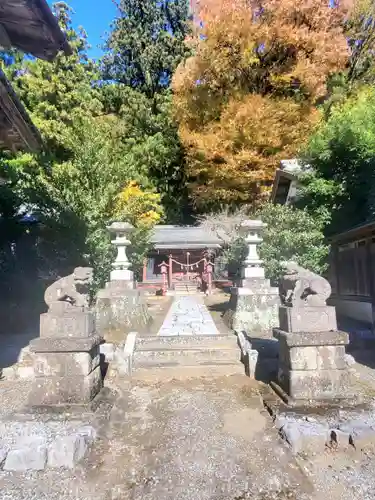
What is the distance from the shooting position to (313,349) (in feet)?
16.9

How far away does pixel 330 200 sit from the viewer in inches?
472

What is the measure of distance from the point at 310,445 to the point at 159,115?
87.7ft

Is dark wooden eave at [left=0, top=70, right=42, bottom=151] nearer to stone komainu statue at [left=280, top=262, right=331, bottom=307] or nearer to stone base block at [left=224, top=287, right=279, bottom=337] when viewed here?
stone komainu statue at [left=280, top=262, right=331, bottom=307]

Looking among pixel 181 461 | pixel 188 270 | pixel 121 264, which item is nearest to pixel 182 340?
pixel 121 264

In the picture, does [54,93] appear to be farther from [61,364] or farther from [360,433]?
[360,433]

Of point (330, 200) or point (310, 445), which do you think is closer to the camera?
point (310, 445)

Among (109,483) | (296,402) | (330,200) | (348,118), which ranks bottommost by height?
(109,483)

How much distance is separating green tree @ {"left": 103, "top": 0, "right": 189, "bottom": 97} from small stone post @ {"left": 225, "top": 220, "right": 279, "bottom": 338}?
23483 millimetres

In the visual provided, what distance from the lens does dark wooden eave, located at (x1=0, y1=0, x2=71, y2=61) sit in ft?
13.5

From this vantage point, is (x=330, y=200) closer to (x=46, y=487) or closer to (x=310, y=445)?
(x=310, y=445)

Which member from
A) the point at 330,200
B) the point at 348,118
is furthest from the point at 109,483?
the point at 348,118

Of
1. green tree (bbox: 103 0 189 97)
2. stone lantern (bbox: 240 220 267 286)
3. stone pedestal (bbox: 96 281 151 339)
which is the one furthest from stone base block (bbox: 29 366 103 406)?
green tree (bbox: 103 0 189 97)

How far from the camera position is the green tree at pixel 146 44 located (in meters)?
29.6

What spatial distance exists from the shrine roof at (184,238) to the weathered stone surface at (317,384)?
17918 mm
